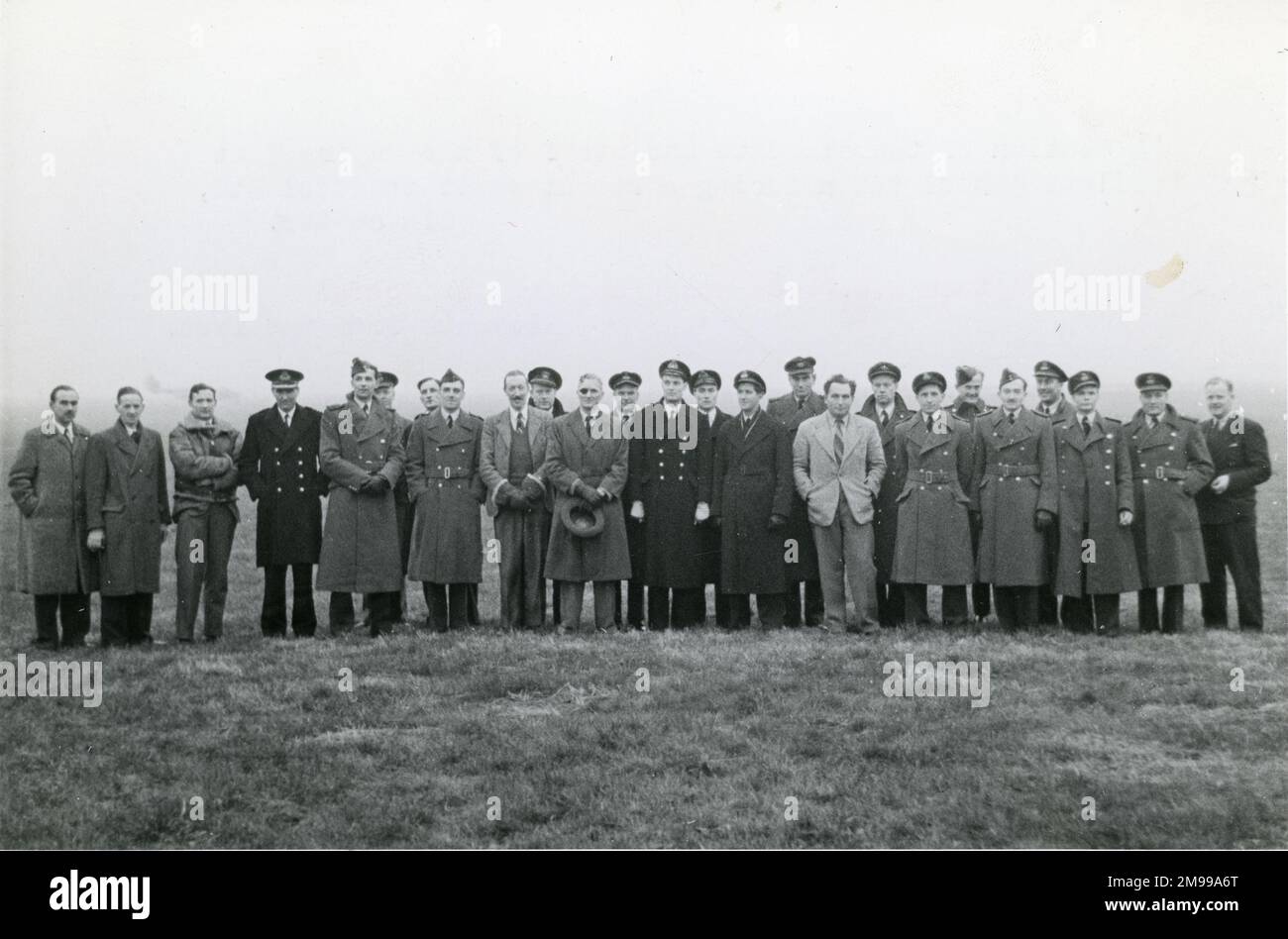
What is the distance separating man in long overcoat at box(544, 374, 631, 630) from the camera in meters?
9.93

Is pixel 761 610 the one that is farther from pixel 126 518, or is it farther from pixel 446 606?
pixel 126 518

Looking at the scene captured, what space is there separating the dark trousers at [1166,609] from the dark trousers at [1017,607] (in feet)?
2.73

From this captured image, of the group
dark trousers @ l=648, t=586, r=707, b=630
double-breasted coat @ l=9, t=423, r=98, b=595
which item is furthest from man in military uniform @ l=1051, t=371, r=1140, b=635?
double-breasted coat @ l=9, t=423, r=98, b=595

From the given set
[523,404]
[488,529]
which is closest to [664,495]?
[523,404]

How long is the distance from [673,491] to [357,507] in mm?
2576

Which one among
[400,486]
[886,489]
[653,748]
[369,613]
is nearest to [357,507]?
[400,486]

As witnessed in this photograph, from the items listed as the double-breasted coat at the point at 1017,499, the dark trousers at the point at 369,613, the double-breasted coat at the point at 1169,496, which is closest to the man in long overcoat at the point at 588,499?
the dark trousers at the point at 369,613

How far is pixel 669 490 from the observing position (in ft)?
33.6

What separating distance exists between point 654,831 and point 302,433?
5302 millimetres

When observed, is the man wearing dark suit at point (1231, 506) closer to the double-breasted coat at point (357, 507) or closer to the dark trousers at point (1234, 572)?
the dark trousers at point (1234, 572)

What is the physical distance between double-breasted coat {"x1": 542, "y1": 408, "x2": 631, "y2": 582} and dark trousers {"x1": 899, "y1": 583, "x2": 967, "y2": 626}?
2.32 m

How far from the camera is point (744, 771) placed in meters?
6.60

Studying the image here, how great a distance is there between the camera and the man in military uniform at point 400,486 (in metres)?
10.3

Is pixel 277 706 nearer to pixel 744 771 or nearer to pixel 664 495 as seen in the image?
pixel 744 771
